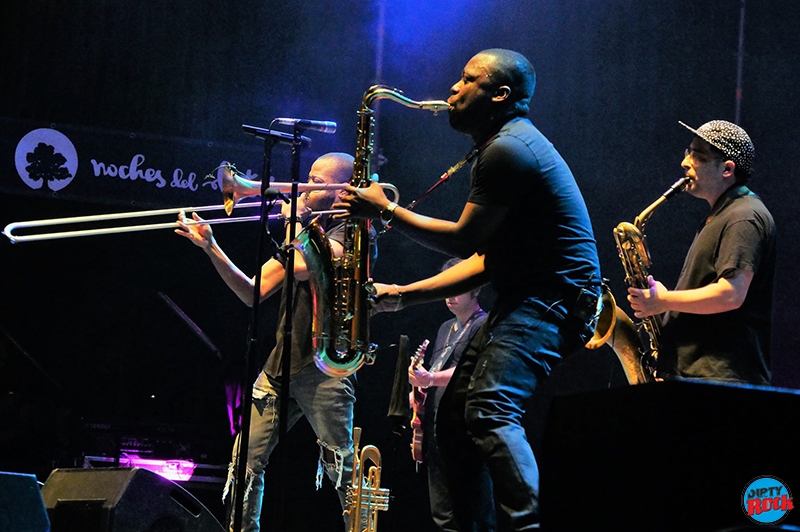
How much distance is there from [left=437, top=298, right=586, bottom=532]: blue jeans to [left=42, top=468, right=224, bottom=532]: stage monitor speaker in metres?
1.52

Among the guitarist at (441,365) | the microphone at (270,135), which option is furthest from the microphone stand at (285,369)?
the guitarist at (441,365)

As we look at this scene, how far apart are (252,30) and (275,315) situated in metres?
2.10

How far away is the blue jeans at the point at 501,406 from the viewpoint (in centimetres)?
264

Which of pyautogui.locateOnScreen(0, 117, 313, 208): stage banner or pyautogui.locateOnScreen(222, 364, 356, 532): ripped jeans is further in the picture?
Answer: pyautogui.locateOnScreen(0, 117, 313, 208): stage banner

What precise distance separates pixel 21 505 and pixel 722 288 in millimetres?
2850

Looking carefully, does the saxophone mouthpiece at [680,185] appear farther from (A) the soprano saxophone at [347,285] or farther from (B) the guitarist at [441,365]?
(B) the guitarist at [441,365]

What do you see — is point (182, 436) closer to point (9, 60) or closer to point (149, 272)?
point (149, 272)

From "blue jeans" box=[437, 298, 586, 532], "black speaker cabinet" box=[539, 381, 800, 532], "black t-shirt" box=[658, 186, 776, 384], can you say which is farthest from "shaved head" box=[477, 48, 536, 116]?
"black speaker cabinet" box=[539, 381, 800, 532]

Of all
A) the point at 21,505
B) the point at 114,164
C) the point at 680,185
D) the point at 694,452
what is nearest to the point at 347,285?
the point at 21,505

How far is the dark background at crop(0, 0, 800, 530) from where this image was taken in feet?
19.7

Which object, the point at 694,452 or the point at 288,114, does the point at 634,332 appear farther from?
the point at 288,114

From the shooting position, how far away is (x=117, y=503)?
3676 mm

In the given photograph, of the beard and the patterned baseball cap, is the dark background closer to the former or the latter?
the patterned baseball cap

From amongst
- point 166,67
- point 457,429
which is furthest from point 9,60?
point 457,429
